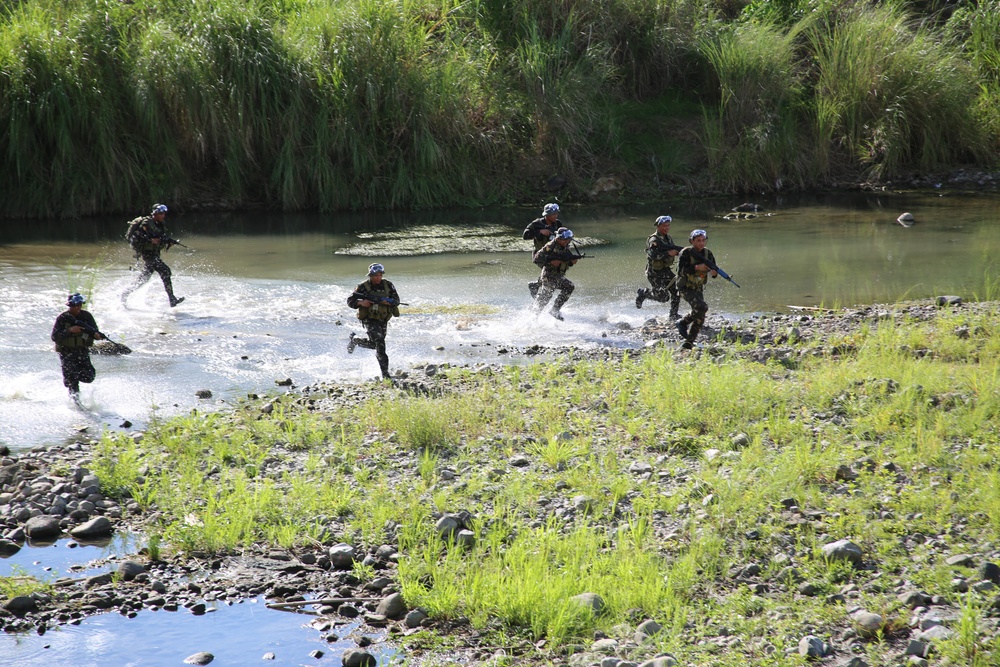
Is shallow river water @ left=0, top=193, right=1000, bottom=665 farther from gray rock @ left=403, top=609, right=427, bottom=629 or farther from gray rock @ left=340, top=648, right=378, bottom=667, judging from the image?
gray rock @ left=403, top=609, right=427, bottom=629

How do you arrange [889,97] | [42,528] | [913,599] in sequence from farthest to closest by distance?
1. [889,97]
2. [42,528]
3. [913,599]

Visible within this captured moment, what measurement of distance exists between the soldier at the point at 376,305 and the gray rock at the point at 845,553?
566 centimetres

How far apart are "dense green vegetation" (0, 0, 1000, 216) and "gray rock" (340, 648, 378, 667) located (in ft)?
54.2

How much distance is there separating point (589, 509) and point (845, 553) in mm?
1741

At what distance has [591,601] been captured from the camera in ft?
18.8

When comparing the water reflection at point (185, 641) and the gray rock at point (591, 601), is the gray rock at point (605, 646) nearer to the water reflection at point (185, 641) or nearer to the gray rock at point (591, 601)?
the gray rock at point (591, 601)

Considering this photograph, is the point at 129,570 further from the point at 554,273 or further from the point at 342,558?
the point at 554,273

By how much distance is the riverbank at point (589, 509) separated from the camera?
5.64 meters

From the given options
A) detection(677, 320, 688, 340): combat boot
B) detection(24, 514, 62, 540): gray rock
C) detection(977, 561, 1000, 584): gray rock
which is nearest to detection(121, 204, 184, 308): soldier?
detection(677, 320, 688, 340): combat boot

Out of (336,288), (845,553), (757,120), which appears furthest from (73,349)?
(757,120)

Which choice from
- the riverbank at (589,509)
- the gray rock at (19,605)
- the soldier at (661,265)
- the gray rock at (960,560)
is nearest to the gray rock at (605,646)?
the riverbank at (589,509)

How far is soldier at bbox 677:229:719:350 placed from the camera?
38.1ft

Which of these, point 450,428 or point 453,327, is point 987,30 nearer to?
point 453,327

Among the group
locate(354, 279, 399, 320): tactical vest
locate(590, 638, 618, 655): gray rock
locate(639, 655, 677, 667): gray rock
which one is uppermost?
A: locate(354, 279, 399, 320): tactical vest
